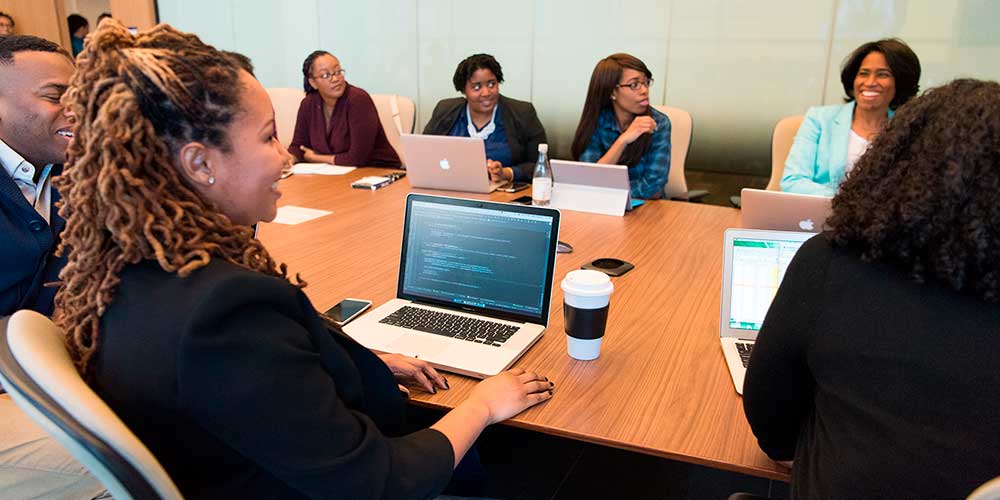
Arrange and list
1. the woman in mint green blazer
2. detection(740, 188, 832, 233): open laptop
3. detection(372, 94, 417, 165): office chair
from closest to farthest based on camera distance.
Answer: detection(740, 188, 832, 233): open laptop → the woman in mint green blazer → detection(372, 94, 417, 165): office chair

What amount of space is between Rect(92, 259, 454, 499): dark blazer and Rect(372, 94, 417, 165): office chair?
3.41 metres

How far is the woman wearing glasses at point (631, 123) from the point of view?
10.1ft

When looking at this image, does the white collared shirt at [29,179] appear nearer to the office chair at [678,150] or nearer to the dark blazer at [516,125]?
the dark blazer at [516,125]

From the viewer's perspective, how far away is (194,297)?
2.70 feet

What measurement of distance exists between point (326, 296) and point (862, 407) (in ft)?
A: 4.28

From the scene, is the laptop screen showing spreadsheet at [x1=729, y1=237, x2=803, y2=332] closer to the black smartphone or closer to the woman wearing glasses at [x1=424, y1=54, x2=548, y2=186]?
the black smartphone

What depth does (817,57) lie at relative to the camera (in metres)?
4.12

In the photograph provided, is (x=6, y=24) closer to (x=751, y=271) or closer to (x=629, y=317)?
(x=629, y=317)

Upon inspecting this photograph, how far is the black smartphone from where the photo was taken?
5.32 ft

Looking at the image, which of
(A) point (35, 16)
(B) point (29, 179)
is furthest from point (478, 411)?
(A) point (35, 16)

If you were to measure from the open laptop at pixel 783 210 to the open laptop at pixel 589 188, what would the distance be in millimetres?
667

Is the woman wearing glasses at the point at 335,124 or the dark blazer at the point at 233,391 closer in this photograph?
the dark blazer at the point at 233,391

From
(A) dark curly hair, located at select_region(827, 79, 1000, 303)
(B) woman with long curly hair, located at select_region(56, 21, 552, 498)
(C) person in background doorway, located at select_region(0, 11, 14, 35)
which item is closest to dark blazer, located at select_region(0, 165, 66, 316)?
(B) woman with long curly hair, located at select_region(56, 21, 552, 498)

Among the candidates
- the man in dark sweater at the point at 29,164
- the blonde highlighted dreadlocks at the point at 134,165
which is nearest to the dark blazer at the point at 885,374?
the blonde highlighted dreadlocks at the point at 134,165
